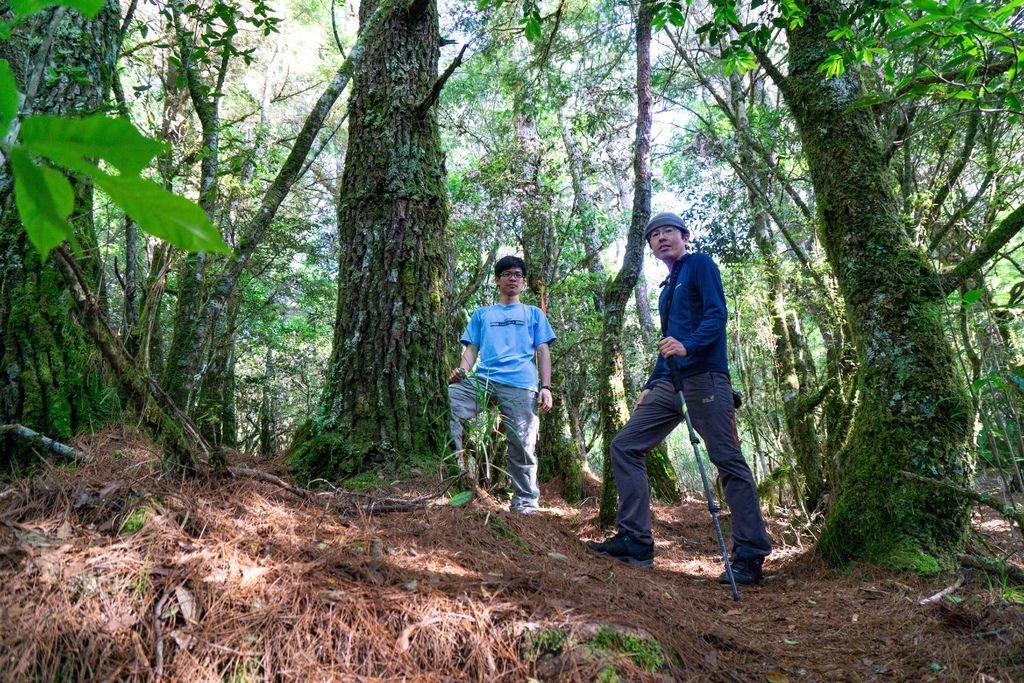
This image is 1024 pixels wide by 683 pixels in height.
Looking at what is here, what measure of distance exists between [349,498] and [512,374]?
1932 millimetres

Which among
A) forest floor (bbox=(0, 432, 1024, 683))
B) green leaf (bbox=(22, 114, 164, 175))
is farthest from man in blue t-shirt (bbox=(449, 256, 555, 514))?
green leaf (bbox=(22, 114, 164, 175))

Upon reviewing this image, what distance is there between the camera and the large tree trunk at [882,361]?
10.0 ft

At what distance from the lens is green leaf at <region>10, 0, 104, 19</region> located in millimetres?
582

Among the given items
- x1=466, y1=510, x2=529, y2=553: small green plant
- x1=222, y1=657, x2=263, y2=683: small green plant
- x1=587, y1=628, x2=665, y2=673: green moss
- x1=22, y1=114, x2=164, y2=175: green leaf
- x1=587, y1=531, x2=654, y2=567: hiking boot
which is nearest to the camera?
x1=22, y1=114, x2=164, y2=175: green leaf

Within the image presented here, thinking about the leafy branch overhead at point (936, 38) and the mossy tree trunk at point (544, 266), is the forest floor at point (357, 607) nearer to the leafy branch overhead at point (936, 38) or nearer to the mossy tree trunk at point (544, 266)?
the leafy branch overhead at point (936, 38)

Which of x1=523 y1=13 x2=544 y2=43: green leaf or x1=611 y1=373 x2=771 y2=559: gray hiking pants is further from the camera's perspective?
x1=611 y1=373 x2=771 y2=559: gray hiking pants

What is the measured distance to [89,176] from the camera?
47 centimetres

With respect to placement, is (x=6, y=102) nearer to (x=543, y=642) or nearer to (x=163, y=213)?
(x=163, y=213)

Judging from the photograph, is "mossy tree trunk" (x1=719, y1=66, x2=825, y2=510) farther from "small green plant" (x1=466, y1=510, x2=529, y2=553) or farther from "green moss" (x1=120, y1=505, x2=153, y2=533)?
"green moss" (x1=120, y1=505, x2=153, y2=533)

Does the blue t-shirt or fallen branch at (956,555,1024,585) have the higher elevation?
the blue t-shirt

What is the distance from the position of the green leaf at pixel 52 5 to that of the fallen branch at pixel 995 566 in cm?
359

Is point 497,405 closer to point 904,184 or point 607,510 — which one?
point 607,510

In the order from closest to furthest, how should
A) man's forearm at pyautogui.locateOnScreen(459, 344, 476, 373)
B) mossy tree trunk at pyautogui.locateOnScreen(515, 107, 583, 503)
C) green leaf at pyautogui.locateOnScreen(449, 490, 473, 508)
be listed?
green leaf at pyautogui.locateOnScreen(449, 490, 473, 508), man's forearm at pyautogui.locateOnScreen(459, 344, 476, 373), mossy tree trunk at pyautogui.locateOnScreen(515, 107, 583, 503)

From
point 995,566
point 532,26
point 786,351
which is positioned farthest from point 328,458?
point 786,351
